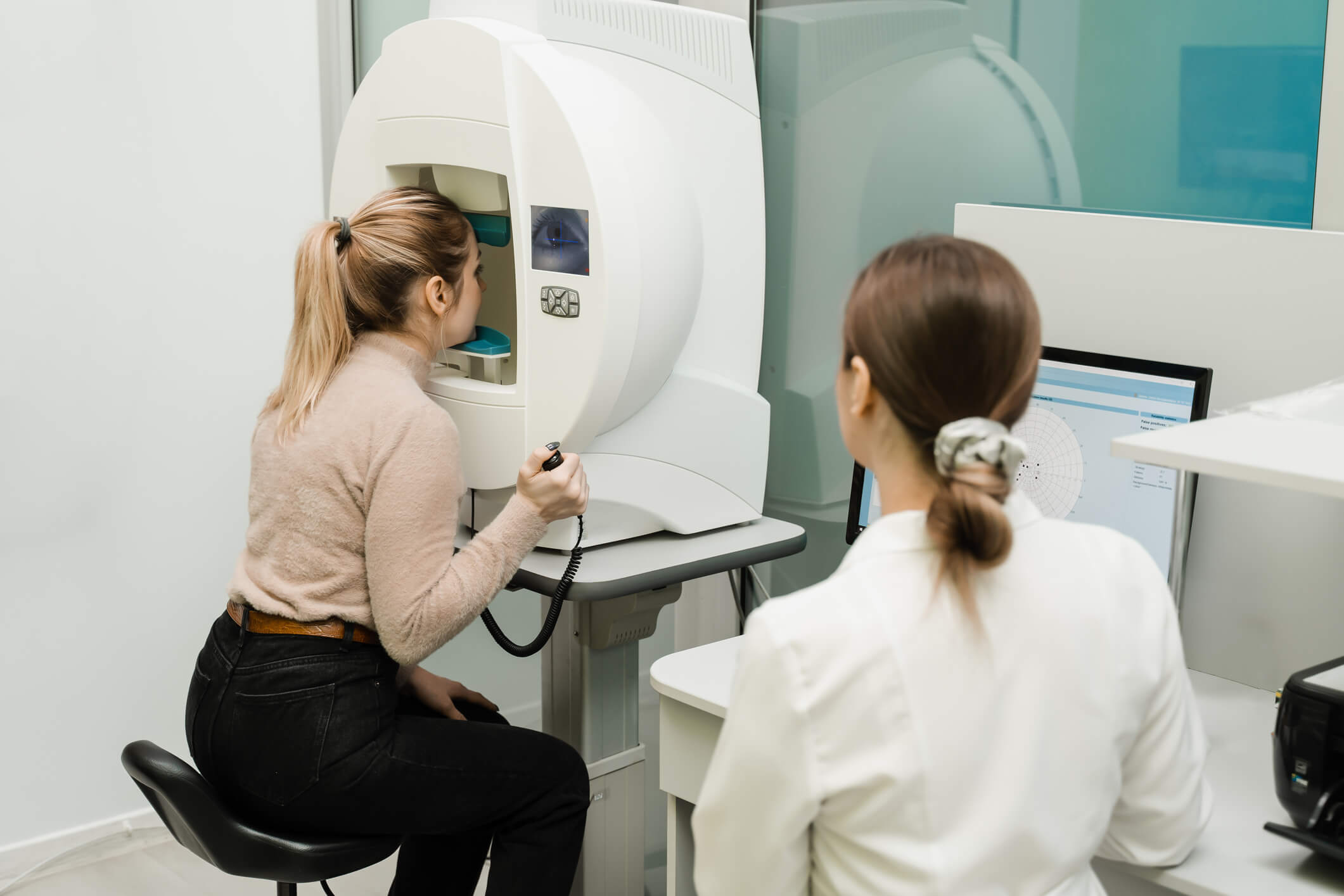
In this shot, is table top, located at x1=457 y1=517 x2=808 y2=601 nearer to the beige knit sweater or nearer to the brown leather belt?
the beige knit sweater

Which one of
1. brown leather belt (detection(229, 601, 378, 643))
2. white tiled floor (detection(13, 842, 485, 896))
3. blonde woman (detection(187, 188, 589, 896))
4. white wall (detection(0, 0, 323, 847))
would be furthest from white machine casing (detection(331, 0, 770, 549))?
white tiled floor (detection(13, 842, 485, 896))

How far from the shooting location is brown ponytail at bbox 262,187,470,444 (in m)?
1.41

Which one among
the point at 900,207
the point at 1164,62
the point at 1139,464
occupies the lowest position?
the point at 1139,464

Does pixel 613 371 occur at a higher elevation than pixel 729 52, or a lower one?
lower

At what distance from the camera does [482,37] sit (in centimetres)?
149

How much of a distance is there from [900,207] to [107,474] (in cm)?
148

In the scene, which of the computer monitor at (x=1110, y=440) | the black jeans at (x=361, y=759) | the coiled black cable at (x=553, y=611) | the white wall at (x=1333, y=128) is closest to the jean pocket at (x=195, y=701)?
the black jeans at (x=361, y=759)

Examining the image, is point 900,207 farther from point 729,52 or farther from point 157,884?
point 157,884

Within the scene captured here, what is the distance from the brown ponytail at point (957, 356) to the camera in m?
0.80

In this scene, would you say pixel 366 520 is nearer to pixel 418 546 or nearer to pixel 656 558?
pixel 418 546

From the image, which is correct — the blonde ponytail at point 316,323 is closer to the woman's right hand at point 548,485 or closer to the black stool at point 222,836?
the woman's right hand at point 548,485

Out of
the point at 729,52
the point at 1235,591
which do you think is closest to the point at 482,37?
the point at 729,52

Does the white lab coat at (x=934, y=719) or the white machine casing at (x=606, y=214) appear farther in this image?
the white machine casing at (x=606, y=214)

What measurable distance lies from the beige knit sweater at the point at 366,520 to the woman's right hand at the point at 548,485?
0.10m
